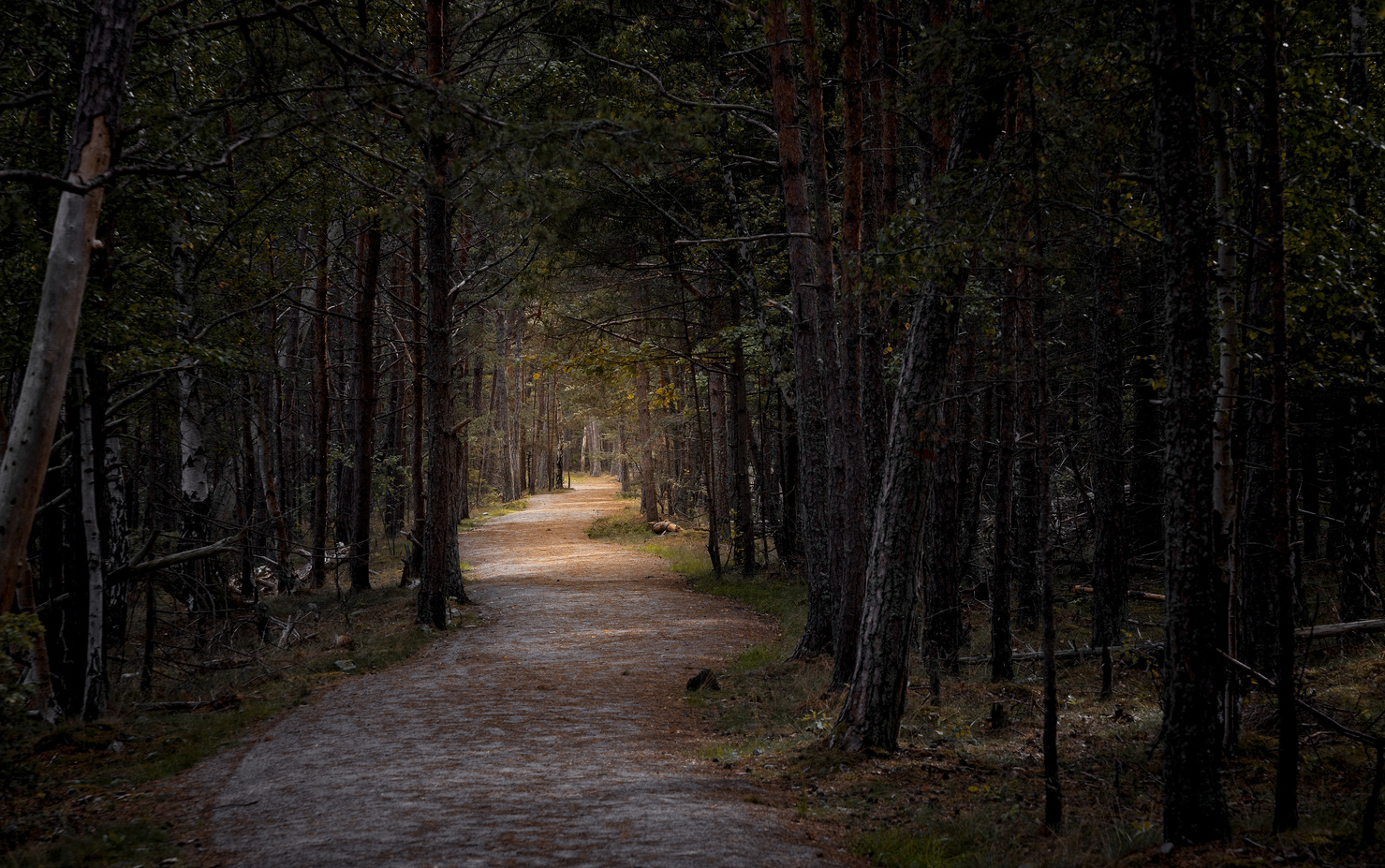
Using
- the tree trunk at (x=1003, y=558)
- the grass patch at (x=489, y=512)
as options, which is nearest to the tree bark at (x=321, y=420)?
the grass patch at (x=489, y=512)

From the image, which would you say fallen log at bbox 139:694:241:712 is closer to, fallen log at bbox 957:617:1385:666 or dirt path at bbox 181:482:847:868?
dirt path at bbox 181:482:847:868

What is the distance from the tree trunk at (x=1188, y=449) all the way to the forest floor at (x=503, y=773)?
2128 mm

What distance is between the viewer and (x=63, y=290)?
212 inches

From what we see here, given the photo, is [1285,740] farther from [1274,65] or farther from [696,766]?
[696,766]

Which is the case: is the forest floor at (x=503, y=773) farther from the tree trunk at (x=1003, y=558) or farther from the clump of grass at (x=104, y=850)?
the tree trunk at (x=1003, y=558)

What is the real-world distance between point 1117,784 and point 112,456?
11925 mm

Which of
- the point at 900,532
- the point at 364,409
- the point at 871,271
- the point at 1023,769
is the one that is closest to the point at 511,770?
the point at 900,532

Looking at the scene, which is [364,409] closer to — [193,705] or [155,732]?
[193,705]

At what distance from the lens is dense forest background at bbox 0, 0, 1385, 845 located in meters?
5.19

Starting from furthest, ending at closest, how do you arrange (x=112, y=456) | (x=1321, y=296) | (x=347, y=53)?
(x=112, y=456), (x=1321, y=296), (x=347, y=53)

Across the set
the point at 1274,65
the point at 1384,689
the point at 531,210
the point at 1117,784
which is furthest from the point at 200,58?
the point at 1384,689

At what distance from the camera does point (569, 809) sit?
18.7 feet

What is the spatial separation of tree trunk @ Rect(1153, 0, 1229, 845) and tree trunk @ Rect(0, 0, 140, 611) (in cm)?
684

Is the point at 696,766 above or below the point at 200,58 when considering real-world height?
below
